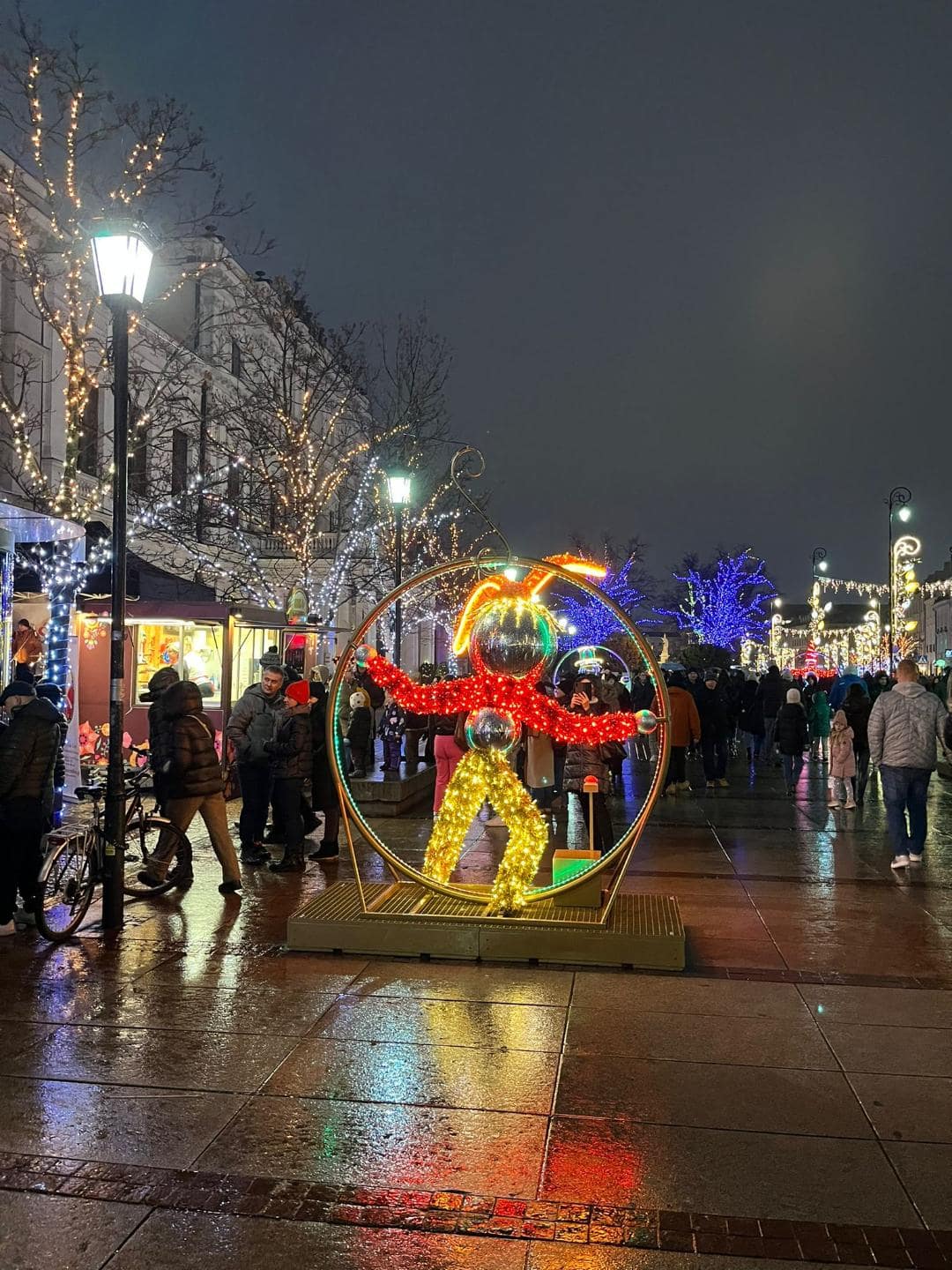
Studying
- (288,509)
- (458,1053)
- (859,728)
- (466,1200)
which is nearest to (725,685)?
(859,728)

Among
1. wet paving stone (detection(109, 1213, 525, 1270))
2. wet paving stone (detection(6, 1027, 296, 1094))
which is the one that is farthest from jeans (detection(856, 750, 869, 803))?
wet paving stone (detection(109, 1213, 525, 1270))

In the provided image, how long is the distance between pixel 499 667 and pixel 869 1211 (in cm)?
400

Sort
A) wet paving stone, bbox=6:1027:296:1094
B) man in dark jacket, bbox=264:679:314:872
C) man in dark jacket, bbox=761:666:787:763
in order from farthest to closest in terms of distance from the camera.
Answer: man in dark jacket, bbox=761:666:787:763 → man in dark jacket, bbox=264:679:314:872 → wet paving stone, bbox=6:1027:296:1094

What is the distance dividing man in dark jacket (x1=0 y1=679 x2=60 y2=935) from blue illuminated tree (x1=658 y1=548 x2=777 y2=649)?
56947 millimetres

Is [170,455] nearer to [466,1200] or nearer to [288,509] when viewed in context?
[288,509]

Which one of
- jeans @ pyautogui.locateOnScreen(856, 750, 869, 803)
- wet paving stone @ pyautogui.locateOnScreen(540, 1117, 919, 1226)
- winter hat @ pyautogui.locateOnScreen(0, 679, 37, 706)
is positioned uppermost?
winter hat @ pyautogui.locateOnScreen(0, 679, 37, 706)

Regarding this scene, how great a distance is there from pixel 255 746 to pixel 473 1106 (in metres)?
6.54

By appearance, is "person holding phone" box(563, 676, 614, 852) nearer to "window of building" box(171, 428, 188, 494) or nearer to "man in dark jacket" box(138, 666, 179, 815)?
"man in dark jacket" box(138, 666, 179, 815)

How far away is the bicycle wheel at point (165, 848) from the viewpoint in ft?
29.7

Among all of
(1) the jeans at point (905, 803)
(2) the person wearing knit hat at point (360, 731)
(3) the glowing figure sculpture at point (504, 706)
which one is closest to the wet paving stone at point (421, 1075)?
(3) the glowing figure sculpture at point (504, 706)

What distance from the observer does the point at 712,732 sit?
17.5 m

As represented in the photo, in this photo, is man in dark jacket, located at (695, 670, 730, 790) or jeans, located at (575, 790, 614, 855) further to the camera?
man in dark jacket, located at (695, 670, 730, 790)

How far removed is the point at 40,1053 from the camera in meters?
5.38

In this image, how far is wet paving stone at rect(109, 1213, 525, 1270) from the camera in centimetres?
355
